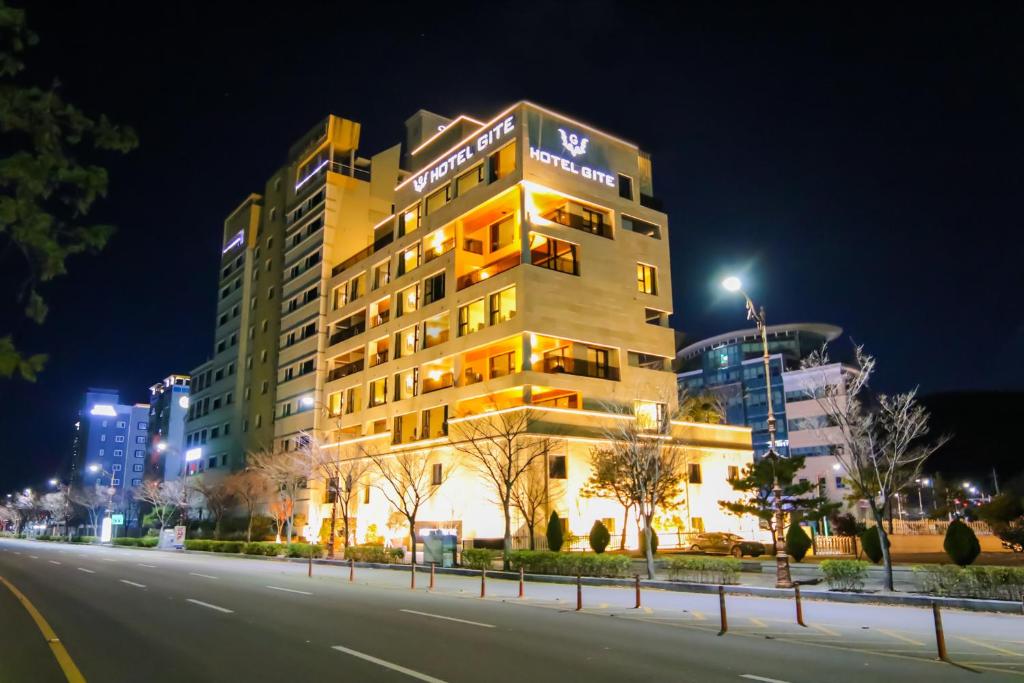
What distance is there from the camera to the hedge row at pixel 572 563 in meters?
24.5

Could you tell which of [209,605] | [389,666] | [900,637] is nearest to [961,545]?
[900,637]

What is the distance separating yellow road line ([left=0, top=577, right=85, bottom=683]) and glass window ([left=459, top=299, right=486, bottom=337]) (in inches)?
1252

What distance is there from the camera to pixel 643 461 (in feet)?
90.2

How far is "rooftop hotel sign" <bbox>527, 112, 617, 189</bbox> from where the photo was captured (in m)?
46.1

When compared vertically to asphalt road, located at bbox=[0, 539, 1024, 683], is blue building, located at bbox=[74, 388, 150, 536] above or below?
above

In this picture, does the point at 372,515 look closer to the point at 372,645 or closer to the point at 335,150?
the point at 335,150

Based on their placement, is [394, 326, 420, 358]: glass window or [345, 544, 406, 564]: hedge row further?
[394, 326, 420, 358]: glass window

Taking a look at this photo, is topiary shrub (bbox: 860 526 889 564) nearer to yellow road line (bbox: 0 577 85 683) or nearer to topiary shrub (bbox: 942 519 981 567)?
topiary shrub (bbox: 942 519 981 567)

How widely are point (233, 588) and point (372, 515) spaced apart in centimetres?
3209

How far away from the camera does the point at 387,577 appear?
27859 millimetres

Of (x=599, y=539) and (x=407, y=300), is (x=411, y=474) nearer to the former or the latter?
(x=599, y=539)

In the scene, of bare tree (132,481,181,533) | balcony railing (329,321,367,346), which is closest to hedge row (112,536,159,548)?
bare tree (132,481,181,533)

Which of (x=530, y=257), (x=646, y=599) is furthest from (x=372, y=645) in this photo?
(x=530, y=257)

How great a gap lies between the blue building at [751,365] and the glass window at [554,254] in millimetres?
67982
